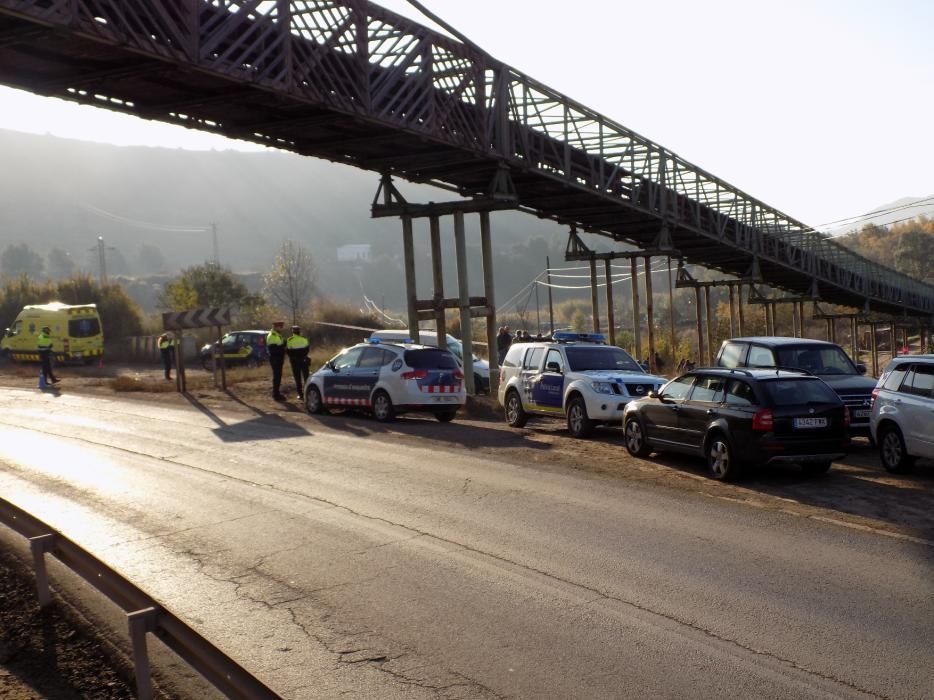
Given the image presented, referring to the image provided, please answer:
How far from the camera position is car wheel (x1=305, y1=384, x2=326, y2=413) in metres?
21.6

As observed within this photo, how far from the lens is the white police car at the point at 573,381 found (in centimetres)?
1695

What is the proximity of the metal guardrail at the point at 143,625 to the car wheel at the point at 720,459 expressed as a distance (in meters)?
8.50

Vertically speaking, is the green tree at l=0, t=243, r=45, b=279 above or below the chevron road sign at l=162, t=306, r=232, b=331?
above

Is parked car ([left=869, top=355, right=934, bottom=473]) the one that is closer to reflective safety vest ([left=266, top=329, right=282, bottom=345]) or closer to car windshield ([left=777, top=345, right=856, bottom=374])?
car windshield ([left=777, top=345, right=856, bottom=374])

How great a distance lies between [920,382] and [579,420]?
619cm

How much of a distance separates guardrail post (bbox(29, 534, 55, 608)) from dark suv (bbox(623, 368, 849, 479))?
844 cm

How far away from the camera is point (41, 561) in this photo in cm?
684

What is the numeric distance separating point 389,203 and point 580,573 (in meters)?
17.6

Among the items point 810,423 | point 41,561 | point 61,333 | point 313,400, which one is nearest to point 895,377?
point 810,423

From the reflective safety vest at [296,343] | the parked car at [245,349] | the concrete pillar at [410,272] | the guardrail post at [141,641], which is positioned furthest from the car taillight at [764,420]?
the parked car at [245,349]

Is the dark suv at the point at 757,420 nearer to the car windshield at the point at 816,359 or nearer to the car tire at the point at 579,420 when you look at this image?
the car windshield at the point at 816,359

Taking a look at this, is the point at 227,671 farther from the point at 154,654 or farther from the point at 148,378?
the point at 148,378

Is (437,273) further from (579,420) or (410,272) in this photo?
(579,420)

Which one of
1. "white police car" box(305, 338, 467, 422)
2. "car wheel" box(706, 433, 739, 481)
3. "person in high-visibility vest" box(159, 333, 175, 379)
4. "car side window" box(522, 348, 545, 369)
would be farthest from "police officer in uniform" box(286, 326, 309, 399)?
"car wheel" box(706, 433, 739, 481)
